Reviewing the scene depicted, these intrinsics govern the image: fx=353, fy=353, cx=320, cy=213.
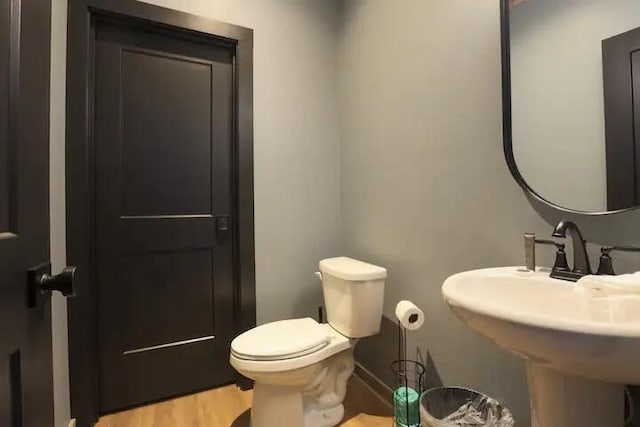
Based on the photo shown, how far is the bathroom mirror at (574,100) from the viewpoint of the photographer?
0.98 meters

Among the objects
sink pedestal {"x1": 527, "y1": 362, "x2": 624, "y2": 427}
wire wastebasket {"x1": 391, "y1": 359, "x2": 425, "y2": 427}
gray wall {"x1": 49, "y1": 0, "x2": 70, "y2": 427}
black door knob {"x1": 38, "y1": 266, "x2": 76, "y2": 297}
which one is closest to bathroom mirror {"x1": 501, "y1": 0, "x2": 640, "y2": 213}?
sink pedestal {"x1": 527, "y1": 362, "x2": 624, "y2": 427}

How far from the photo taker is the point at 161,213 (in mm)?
1866

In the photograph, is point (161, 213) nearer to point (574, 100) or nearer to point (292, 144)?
point (292, 144)

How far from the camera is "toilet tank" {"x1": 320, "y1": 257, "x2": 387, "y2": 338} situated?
163 centimetres

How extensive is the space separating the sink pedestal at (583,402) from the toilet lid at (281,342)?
869mm

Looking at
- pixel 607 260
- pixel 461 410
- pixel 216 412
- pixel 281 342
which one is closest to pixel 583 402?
pixel 607 260

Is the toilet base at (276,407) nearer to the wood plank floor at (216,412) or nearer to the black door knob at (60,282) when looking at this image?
the wood plank floor at (216,412)

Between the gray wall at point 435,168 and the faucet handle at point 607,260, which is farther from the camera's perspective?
the gray wall at point 435,168

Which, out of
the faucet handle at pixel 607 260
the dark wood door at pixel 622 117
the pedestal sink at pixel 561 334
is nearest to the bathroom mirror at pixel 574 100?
the dark wood door at pixel 622 117

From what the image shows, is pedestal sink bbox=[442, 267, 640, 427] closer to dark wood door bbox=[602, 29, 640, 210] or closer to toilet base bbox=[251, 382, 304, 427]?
dark wood door bbox=[602, 29, 640, 210]

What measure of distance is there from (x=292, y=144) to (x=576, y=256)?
154 centimetres

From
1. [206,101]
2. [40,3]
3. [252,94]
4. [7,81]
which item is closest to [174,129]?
[206,101]

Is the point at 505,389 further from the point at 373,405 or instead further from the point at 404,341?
the point at 373,405

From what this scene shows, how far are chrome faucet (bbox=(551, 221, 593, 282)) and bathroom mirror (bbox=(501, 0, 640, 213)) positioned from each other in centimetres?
12
